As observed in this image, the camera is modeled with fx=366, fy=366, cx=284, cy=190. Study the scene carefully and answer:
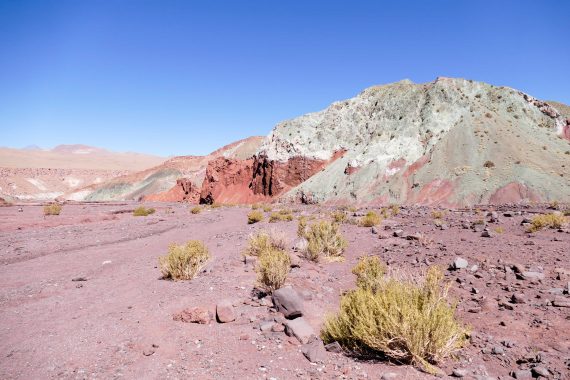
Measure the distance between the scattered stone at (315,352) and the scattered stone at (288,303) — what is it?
1048mm

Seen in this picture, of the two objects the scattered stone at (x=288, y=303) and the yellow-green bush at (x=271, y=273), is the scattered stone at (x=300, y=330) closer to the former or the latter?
the scattered stone at (x=288, y=303)

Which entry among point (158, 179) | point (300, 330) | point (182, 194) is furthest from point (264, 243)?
point (158, 179)

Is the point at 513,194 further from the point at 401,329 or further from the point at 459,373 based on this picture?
the point at 401,329

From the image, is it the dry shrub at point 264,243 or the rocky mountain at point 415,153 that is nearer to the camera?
the dry shrub at point 264,243

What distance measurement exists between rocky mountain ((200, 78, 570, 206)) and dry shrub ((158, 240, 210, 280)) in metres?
28.0

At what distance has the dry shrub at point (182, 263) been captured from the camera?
832 centimetres

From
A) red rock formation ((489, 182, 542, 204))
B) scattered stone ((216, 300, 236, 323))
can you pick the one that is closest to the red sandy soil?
scattered stone ((216, 300, 236, 323))

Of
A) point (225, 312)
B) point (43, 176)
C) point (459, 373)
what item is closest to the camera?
point (459, 373)

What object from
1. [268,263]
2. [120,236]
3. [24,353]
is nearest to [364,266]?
[268,263]

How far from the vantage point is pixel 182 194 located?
69.8m

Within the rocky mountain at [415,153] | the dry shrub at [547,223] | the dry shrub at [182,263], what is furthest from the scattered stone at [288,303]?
the rocky mountain at [415,153]

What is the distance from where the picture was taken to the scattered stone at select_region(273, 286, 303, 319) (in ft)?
19.9

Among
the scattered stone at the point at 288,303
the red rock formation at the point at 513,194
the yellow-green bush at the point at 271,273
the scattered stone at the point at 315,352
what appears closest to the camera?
the scattered stone at the point at 315,352

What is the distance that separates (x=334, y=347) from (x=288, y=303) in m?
1.44
